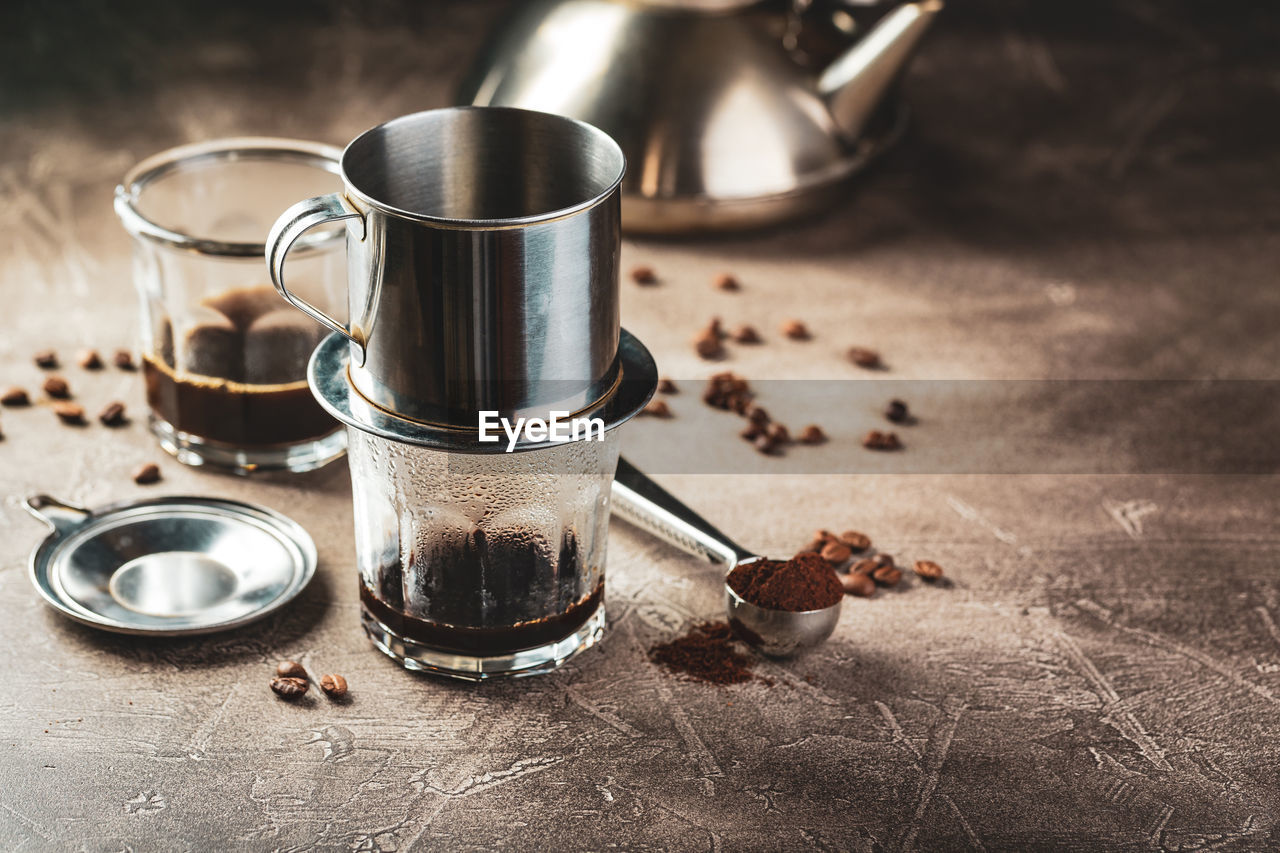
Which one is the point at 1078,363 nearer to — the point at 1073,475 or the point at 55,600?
the point at 1073,475

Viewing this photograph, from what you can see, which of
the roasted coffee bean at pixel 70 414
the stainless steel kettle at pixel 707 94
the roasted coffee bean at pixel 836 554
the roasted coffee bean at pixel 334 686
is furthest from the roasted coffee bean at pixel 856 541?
the roasted coffee bean at pixel 70 414

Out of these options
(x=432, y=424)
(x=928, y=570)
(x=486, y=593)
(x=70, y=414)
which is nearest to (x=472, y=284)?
(x=432, y=424)

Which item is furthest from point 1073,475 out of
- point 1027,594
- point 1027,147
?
A: point 1027,147

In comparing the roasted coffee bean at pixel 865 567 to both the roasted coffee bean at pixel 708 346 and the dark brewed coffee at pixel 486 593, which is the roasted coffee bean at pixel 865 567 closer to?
the dark brewed coffee at pixel 486 593

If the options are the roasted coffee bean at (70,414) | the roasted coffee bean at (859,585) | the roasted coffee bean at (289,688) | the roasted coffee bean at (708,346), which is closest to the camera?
the roasted coffee bean at (289,688)

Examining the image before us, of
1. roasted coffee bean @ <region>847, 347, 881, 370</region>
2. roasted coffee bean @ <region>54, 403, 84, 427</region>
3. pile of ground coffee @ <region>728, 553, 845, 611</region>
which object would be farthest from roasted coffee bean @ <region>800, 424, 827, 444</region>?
roasted coffee bean @ <region>54, 403, 84, 427</region>
